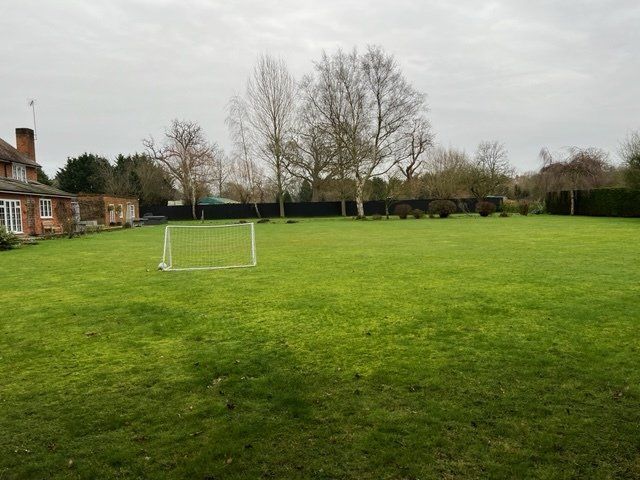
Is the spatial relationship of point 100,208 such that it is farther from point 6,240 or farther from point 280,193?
point 6,240

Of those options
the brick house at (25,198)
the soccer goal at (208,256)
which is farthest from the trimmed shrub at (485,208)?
the brick house at (25,198)

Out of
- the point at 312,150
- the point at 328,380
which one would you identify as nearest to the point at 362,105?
the point at 312,150

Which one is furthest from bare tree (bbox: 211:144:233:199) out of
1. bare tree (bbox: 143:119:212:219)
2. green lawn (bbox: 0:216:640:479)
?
green lawn (bbox: 0:216:640:479)

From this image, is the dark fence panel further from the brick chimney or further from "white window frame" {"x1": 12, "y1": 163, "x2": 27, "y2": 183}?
"white window frame" {"x1": 12, "y1": 163, "x2": 27, "y2": 183}

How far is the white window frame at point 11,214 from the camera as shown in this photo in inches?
979

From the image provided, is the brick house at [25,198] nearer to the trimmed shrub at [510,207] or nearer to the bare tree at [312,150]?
the bare tree at [312,150]

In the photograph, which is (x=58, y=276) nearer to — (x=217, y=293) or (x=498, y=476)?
(x=217, y=293)

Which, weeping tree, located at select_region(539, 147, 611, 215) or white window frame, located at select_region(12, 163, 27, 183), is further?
weeping tree, located at select_region(539, 147, 611, 215)

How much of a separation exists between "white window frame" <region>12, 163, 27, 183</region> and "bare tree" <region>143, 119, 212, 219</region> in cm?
1948

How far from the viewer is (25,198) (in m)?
27.1

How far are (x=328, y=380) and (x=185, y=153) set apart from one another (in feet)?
165

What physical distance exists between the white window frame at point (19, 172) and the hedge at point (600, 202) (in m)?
41.5

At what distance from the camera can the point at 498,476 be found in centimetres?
272

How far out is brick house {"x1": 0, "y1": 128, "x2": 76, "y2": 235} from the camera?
25.6 metres
